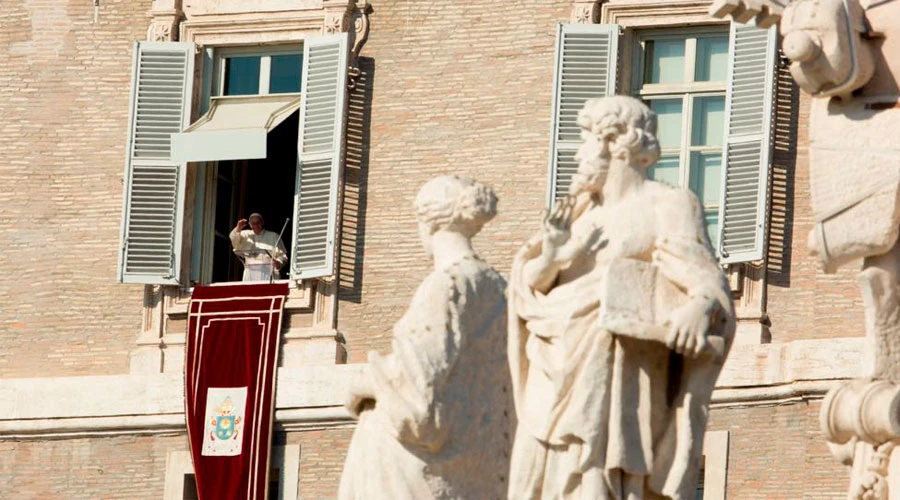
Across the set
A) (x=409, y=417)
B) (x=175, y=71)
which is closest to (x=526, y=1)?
(x=175, y=71)

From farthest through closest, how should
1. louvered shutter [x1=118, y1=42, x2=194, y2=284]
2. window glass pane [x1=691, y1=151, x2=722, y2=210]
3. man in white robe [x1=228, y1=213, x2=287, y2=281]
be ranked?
louvered shutter [x1=118, y1=42, x2=194, y2=284] < man in white robe [x1=228, y1=213, x2=287, y2=281] < window glass pane [x1=691, y1=151, x2=722, y2=210]

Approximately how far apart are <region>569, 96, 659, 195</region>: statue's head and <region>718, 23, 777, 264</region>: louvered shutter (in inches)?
603

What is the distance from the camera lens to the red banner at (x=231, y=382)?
33344mm

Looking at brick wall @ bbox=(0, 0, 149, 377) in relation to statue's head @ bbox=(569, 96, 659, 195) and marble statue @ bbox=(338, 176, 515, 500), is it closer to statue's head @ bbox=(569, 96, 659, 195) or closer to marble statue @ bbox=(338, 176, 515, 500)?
marble statue @ bbox=(338, 176, 515, 500)

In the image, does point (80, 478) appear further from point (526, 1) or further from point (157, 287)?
point (526, 1)

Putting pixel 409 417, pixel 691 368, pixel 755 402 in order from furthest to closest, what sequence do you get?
pixel 755 402 → pixel 409 417 → pixel 691 368

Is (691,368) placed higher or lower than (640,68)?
lower

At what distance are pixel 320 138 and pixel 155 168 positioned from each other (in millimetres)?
1377

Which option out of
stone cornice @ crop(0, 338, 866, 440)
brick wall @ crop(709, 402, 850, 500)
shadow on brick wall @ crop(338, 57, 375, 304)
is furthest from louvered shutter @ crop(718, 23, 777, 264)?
shadow on brick wall @ crop(338, 57, 375, 304)

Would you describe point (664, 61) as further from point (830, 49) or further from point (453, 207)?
point (830, 49)

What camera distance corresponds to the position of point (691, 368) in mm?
Answer: 16047

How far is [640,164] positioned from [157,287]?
17686 mm

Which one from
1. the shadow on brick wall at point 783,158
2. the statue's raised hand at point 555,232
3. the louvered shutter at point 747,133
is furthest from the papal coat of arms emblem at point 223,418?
the statue's raised hand at point 555,232

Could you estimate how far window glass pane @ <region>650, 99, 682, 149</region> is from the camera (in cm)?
3247
